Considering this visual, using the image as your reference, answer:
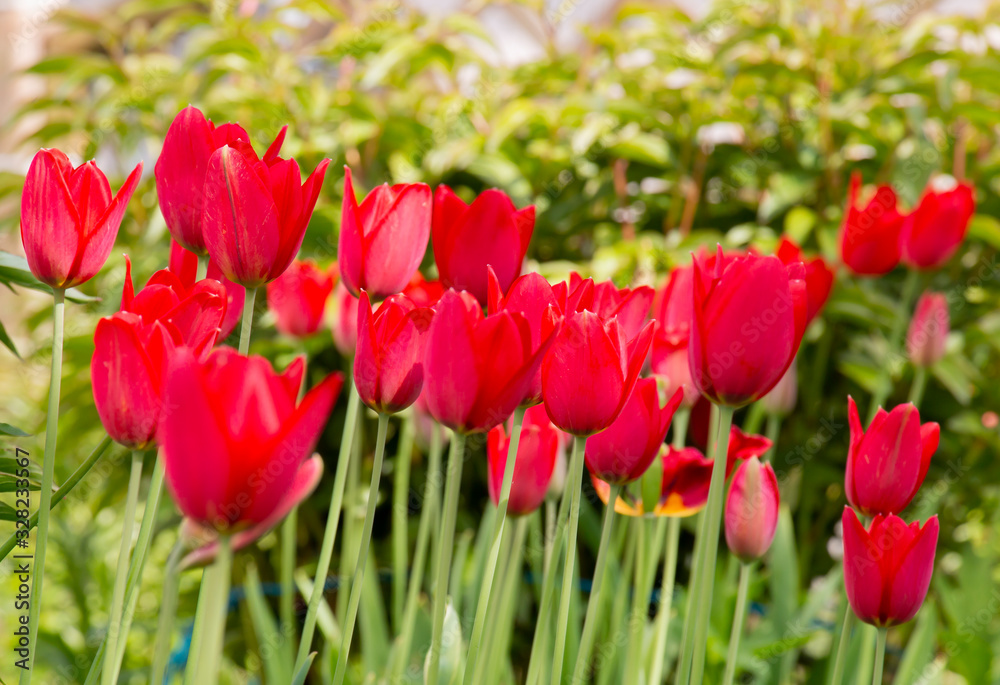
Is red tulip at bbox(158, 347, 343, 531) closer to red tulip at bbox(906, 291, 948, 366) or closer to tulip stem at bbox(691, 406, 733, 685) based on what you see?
tulip stem at bbox(691, 406, 733, 685)

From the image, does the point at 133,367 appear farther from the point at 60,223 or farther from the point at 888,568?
the point at 888,568

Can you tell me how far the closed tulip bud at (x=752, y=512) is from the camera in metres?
0.52

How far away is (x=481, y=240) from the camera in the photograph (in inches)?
19.8

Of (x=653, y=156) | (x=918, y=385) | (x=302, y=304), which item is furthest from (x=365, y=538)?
(x=653, y=156)

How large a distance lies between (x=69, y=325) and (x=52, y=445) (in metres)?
1.00

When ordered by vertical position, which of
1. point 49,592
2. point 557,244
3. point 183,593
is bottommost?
point 49,592

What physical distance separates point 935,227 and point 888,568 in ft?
1.90

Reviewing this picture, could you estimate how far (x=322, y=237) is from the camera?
129cm

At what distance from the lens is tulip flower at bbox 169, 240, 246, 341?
0.49 metres

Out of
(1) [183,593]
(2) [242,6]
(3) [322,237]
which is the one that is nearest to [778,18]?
(3) [322,237]

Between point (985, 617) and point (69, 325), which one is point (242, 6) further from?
point (985, 617)

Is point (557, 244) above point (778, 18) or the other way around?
the other way around

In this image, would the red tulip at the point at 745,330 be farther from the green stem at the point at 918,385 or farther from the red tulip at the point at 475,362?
the green stem at the point at 918,385

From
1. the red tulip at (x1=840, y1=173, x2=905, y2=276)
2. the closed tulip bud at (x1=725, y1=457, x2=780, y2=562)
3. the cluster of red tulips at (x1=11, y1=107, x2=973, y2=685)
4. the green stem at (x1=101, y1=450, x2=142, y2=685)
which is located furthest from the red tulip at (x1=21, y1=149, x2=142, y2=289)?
the red tulip at (x1=840, y1=173, x2=905, y2=276)
